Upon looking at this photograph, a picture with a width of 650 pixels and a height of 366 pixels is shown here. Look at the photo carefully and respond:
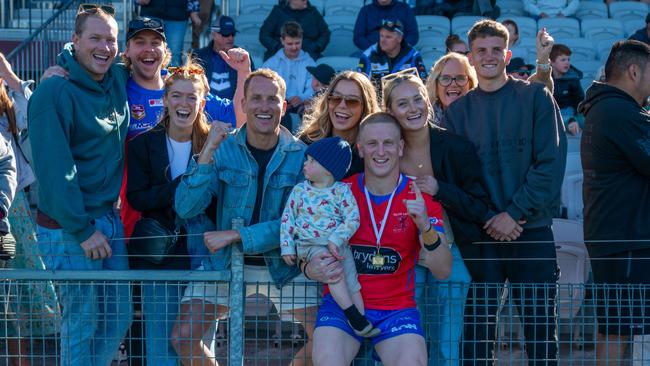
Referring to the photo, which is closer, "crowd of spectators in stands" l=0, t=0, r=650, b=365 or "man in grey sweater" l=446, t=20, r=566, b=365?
"crowd of spectators in stands" l=0, t=0, r=650, b=365

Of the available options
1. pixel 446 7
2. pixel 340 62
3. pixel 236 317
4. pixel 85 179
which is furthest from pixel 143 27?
pixel 446 7

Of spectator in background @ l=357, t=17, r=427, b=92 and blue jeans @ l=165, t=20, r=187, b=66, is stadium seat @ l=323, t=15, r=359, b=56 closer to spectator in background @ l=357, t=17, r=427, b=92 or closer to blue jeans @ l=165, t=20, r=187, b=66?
blue jeans @ l=165, t=20, r=187, b=66

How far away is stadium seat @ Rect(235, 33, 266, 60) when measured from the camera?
12.0 meters

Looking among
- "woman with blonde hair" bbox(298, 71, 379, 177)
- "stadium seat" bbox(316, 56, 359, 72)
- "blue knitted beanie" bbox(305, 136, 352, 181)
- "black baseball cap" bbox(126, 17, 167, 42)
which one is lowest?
"blue knitted beanie" bbox(305, 136, 352, 181)

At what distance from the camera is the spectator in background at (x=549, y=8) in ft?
43.9

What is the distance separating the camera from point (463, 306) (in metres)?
4.87

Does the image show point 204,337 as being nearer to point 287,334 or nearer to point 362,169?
point 362,169

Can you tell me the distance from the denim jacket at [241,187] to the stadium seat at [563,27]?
849 centimetres

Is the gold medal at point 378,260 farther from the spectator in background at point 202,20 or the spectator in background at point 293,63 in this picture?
the spectator in background at point 202,20

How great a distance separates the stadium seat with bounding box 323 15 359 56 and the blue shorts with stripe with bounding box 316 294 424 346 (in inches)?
302

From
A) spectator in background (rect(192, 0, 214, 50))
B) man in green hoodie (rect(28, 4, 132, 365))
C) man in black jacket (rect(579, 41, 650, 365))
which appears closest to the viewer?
man in green hoodie (rect(28, 4, 132, 365))

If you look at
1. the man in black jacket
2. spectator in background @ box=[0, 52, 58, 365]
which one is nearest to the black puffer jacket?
the man in black jacket

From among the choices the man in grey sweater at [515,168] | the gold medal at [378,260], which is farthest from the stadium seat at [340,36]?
the gold medal at [378,260]

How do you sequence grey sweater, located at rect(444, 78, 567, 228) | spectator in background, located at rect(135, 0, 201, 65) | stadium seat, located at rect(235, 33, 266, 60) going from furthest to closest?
stadium seat, located at rect(235, 33, 266, 60)
spectator in background, located at rect(135, 0, 201, 65)
grey sweater, located at rect(444, 78, 567, 228)
